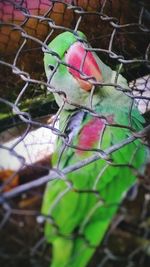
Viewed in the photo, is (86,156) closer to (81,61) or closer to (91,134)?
(91,134)

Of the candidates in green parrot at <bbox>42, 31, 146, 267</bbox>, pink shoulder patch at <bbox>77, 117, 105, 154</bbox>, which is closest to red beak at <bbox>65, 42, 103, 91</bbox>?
green parrot at <bbox>42, 31, 146, 267</bbox>

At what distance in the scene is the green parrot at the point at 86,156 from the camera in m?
0.87

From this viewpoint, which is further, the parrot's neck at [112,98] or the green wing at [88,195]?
the parrot's neck at [112,98]

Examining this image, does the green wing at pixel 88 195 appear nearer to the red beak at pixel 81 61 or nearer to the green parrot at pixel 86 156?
the green parrot at pixel 86 156

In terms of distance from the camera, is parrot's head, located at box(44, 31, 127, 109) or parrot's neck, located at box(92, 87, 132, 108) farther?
parrot's neck, located at box(92, 87, 132, 108)

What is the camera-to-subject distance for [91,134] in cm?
100

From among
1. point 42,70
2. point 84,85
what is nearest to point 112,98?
point 84,85

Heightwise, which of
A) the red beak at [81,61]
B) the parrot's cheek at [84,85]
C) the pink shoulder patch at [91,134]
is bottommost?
the pink shoulder patch at [91,134]

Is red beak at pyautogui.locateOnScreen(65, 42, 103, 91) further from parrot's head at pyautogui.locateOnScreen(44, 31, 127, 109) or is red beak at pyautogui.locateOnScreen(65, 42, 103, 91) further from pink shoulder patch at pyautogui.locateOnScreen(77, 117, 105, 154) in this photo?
pink shoulder patch at pyautogui.locateOnScreen(77, 117, 105, 154)

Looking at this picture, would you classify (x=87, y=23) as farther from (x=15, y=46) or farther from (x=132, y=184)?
(x=132, y=184)

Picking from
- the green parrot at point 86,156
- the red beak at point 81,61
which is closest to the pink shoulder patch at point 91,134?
the green parrot at point 86,156

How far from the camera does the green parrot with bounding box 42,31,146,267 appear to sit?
0.87 metres

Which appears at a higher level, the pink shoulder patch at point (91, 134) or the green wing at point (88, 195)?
the pink shoulder patch at point (91, 134)

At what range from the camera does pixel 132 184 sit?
1.01m
